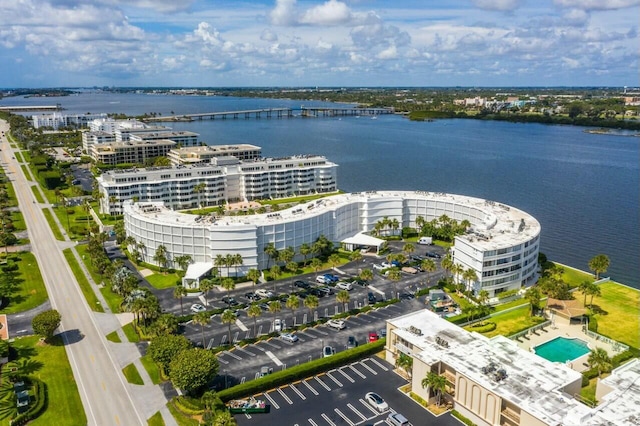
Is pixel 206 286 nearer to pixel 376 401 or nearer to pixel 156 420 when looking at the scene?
pixel 156 420

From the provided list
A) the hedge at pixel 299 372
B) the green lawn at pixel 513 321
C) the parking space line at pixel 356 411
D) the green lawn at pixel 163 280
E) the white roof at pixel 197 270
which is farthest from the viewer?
the green lawn at pixel 163 280

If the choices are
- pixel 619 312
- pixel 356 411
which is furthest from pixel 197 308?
pixel 619 312

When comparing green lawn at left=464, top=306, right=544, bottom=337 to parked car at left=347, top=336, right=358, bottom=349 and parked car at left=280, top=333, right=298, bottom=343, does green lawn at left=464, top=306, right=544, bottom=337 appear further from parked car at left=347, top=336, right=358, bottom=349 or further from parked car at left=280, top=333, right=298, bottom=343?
parked car at left=280, top=333, right=298, bottom=343

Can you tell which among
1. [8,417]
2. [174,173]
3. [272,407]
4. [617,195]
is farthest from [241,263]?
[617,195]

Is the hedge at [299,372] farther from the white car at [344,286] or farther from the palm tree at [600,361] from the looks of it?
the palm tree at [600,361]

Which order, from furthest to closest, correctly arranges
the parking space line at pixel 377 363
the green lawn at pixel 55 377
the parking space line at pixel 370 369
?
the parking space line at pixel 377 363, the parking space line at pixel 370 369, the green lawn at pixel 55 377

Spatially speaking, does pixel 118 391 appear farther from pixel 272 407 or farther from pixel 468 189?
pixel 468 189

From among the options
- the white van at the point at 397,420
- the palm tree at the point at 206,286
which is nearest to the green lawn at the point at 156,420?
the white van at the point at 397,420
